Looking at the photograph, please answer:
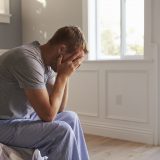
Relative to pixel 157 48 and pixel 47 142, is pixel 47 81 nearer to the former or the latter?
pixel 47 142

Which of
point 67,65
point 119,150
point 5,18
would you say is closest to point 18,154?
point 67,65

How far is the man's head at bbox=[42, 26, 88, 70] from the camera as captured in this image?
1.51 metres

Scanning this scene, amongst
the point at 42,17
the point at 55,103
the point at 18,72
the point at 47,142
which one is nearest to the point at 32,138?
the point at 47,142

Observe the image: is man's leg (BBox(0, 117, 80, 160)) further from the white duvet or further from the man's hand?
the man's hand

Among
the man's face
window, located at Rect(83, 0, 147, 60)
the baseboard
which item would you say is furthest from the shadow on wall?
the man's face

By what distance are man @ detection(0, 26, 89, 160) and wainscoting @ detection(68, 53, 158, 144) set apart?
68.0 inches

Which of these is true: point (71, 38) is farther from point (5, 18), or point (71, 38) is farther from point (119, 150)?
point (5, 18)

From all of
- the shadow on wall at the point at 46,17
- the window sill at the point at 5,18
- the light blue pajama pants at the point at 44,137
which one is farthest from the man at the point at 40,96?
the window sill at the point at 5,18

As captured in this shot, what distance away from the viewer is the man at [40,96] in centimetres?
145

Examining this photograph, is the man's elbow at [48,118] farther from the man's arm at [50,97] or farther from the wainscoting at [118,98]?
the wainscoting at [118,98]

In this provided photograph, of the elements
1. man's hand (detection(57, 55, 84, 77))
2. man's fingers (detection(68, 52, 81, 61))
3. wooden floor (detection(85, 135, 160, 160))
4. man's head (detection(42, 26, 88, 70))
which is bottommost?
wooden floor (detection(85, 135, 160, 160))

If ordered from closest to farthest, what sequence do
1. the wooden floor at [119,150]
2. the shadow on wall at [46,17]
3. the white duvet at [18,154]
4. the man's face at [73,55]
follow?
the white duvet at [18,154] < the man's face at [73,55] < the wooden floor at [119,150] < the shadow on wall at [46,17]

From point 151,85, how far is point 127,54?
521mm

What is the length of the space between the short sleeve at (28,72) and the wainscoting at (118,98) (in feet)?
6.17
